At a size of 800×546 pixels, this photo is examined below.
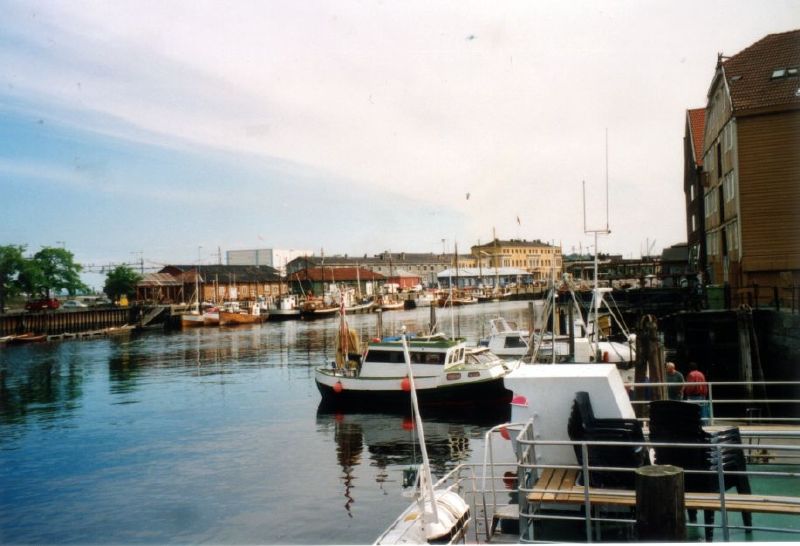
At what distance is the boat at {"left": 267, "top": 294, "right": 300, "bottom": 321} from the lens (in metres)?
104

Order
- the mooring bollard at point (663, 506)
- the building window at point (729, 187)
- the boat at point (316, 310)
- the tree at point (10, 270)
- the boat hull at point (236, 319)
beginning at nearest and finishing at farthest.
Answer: the mooring bollard at point (663, 506), the building window at point (729, 187), the tree at point (10, 270), the boat hull at point (236, 319), the boat at point (316, 310)

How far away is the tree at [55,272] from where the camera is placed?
255ft

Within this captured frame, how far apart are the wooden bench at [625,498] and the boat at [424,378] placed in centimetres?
2013

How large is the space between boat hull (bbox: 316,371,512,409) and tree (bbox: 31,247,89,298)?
61624mm

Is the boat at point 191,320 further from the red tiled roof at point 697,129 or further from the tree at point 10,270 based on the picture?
the red tiled roof at point 697,129

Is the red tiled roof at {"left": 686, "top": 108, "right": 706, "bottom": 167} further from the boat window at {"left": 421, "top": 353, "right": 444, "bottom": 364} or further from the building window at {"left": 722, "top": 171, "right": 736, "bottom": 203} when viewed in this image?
the boat window at {"left": 421, "top": 353, "right": 444, "bottom": 364}

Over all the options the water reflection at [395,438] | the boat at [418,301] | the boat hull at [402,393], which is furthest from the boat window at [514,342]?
the boat at [418,301]

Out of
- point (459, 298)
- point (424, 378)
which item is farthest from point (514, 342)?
point (459, 298)

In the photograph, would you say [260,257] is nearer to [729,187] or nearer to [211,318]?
[211,318]

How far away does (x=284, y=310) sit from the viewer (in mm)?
104500

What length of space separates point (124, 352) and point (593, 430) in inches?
2333

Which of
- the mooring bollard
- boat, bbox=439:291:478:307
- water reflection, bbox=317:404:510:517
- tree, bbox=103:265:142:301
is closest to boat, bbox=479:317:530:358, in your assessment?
water reflection, bbox=317:404:510:517

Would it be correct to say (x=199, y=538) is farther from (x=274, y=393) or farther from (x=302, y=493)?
(x=274, y=393)

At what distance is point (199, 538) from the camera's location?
15.1 meters
